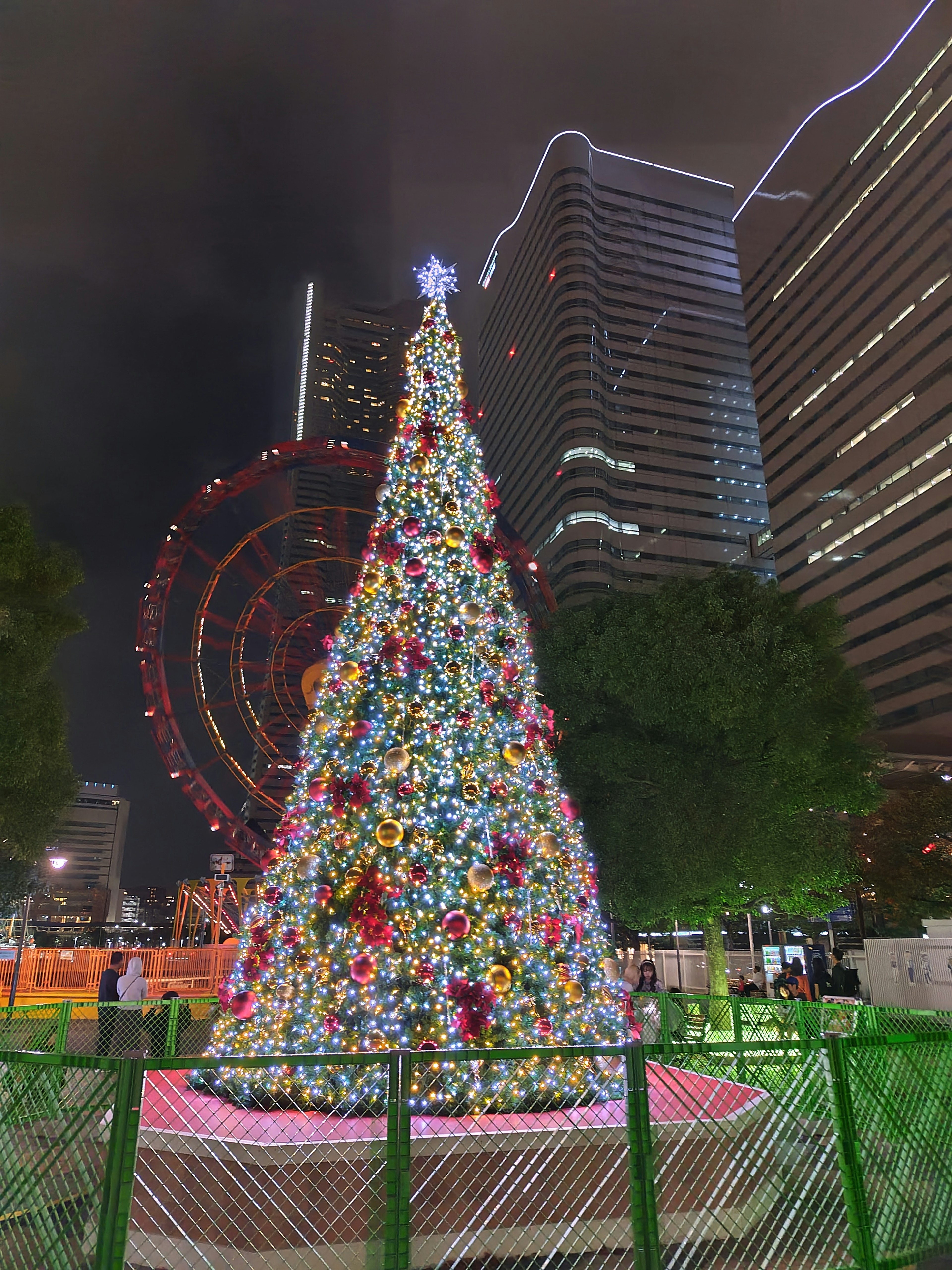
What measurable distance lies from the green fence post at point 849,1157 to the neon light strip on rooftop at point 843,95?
62.9 metres

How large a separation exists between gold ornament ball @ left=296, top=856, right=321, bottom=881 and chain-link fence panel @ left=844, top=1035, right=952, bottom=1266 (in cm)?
387

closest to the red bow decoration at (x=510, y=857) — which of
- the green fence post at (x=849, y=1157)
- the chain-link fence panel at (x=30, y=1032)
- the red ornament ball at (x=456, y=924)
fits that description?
the red ornament ball at (x=456, y=924)

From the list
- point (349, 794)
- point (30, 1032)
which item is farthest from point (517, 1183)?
point (30, 1032)

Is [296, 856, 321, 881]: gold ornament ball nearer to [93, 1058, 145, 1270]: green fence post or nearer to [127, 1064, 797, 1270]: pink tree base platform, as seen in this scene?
[127, 1064, 797, 1270]: pink tree base platform

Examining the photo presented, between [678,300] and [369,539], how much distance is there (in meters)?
93.1

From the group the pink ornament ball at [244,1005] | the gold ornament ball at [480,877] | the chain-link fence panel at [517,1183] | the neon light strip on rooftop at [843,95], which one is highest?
the neon light strip on rooftop at [843,95]

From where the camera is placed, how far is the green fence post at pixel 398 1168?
2.95m

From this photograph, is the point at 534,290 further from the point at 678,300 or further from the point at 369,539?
the point at 369,539

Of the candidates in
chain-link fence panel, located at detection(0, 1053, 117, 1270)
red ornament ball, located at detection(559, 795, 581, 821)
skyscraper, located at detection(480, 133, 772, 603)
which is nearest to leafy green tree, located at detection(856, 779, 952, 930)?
red ornament ball, located at detection(559, 795, 581, 821)

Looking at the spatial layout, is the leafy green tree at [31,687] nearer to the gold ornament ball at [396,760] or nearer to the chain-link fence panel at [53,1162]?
the gold ornament ball at [396,760]

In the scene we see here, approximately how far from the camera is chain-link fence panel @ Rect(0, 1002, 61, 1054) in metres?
7.81

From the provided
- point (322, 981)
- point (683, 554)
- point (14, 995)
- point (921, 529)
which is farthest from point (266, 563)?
point (683, 554)

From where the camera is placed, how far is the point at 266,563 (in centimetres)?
1484

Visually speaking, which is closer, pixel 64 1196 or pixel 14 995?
pixel 64 1196
